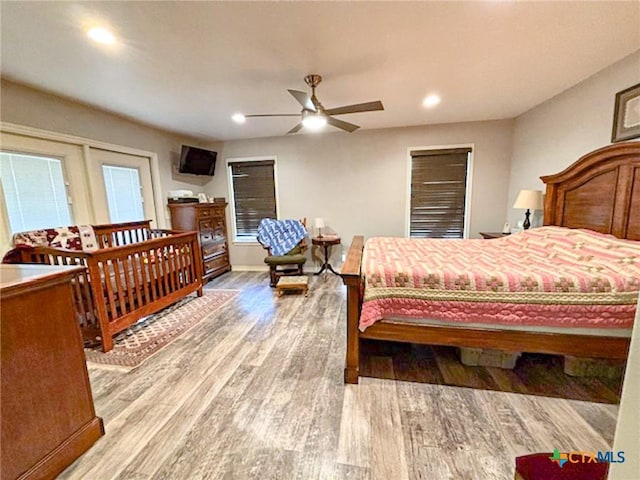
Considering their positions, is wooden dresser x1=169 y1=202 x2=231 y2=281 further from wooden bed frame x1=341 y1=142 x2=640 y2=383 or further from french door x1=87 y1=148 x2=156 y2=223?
wooden bed frame x1=341 y1=142 x2=640 y2=383

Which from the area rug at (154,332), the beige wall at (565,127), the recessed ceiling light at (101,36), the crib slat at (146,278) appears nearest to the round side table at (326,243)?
the area rug at (154,332)

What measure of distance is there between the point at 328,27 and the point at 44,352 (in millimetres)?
2461

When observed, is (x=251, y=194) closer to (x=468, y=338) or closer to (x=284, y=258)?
(x=284, y=258)

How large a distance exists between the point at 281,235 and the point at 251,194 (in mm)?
1294

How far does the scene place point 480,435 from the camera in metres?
1.54

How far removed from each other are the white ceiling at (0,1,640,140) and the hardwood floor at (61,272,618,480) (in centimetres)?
247

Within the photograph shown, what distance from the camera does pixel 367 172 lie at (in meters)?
4.64

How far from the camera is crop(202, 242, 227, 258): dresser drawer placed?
175 inches

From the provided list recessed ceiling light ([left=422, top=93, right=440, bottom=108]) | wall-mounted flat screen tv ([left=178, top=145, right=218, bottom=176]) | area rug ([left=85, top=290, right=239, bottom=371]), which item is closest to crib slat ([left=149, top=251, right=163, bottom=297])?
area rug ([left=85, top=290, right=239, bottom=371])

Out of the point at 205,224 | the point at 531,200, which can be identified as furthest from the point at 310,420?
the point at 205,224

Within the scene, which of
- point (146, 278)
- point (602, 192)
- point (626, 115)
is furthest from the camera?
point (146, 278)

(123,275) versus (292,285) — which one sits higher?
(123,275)

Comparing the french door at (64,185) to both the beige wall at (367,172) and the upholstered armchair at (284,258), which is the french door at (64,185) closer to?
the beige wall at (367,172)

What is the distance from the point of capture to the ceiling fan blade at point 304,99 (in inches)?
86.3
